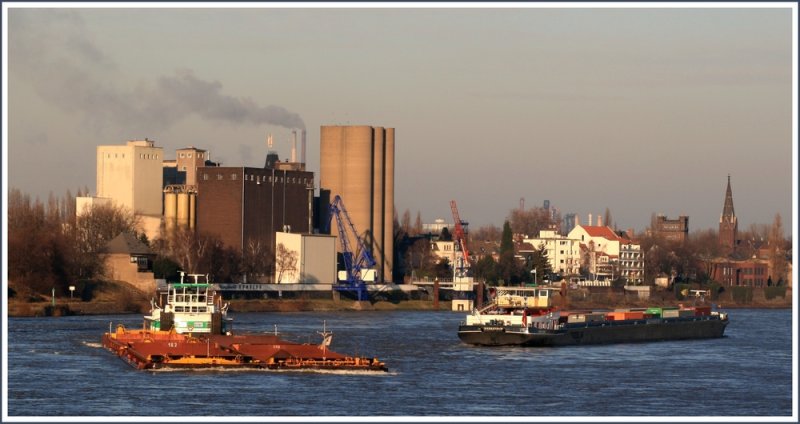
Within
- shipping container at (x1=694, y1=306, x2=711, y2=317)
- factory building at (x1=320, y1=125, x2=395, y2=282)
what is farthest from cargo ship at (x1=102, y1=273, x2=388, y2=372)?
factory building at (x1=320, y1=125, x2=395, y2=282)

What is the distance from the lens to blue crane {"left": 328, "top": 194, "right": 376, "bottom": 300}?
160 meters

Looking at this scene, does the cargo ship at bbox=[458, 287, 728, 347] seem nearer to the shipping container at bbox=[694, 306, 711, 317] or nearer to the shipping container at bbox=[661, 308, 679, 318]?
the shipping container at bbox=[661, 308, 679, 318]

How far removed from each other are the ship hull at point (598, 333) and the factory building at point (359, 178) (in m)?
70.4

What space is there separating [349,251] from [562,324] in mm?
78692

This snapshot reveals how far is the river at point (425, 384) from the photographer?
177 feet

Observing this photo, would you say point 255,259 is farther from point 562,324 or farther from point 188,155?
point 562,324

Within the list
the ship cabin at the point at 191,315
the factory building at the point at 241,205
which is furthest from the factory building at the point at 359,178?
the ship cabin at the point at 191,315

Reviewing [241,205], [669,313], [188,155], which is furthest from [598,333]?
[188,155]

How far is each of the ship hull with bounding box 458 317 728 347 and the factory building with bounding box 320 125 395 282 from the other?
70352 mm

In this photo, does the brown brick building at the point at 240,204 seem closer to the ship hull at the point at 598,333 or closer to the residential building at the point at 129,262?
the residential building at the point at 129,262

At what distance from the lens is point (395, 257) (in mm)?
191500

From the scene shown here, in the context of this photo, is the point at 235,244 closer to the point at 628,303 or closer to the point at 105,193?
the point at 105,193

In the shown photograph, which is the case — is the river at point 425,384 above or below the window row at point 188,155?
below

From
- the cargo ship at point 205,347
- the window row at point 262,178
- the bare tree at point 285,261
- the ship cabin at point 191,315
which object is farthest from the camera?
the window row at point 262,178
